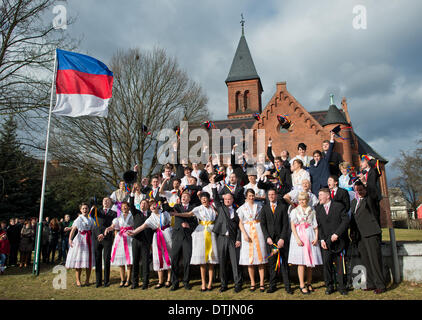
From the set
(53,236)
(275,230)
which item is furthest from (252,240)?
(53,236)

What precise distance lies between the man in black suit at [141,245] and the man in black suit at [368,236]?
507 centimetres

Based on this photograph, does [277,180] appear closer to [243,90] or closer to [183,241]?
[183,241]

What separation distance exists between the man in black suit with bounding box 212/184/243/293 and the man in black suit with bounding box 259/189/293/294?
2.36ft

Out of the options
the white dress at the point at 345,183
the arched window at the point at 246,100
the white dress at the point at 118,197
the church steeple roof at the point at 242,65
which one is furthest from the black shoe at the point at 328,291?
the church steeple roof at the point at 242,65

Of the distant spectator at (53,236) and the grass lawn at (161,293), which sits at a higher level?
the distant spectator at (53,236)

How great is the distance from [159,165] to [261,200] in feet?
52.5

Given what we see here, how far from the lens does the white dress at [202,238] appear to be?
6.88 m

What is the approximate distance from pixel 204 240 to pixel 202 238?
0.07 m

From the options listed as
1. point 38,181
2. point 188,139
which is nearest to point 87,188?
point 38,181

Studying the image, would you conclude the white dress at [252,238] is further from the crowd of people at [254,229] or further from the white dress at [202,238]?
the white dress at [202,238]

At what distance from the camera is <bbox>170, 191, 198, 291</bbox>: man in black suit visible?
23.4ft

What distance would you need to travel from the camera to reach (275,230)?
660 centimetres

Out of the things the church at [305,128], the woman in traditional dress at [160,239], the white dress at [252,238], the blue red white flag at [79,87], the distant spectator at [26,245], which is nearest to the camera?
the white dress at [252,238]

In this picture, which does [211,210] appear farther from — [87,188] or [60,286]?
[87,188]
